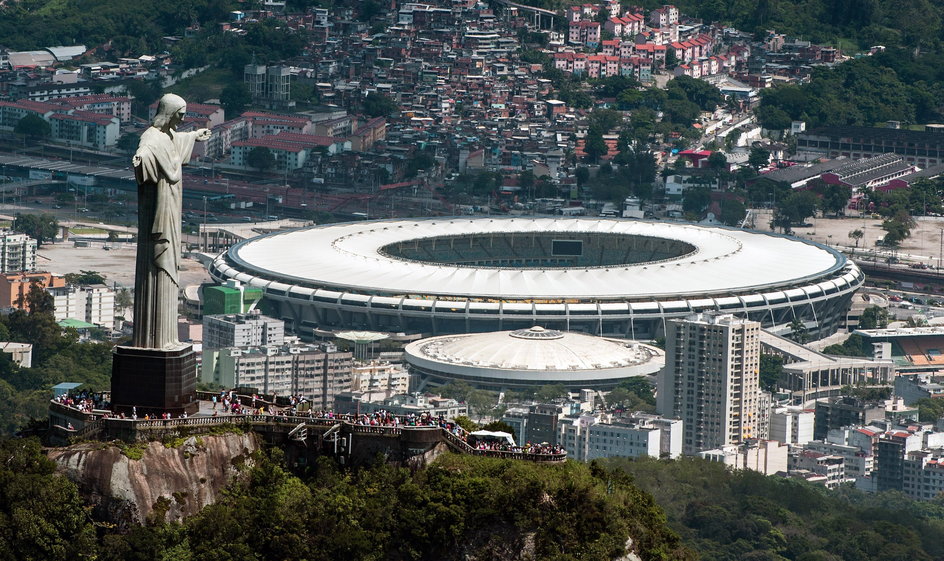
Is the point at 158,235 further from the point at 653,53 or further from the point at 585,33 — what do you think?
the point at 585,33

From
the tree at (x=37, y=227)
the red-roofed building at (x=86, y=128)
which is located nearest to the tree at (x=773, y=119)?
the red-roofed building at (x=86, y=128)

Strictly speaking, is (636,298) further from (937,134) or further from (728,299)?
(937,134)

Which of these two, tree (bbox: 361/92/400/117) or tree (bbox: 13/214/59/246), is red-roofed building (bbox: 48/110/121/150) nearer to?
tree (bbox: 361/92/400/117)

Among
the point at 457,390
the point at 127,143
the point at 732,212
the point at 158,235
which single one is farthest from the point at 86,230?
the point at 158,235

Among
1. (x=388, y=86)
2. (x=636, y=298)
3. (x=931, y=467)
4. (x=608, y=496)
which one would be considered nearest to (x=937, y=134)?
(x=388, y=86)

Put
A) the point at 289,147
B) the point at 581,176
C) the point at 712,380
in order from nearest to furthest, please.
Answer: the point at 712,380 → the point at 581,176 → the point at 289,147
